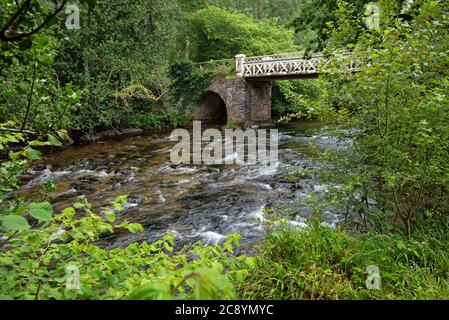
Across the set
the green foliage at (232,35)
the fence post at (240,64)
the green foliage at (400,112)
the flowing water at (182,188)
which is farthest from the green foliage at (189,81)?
the green foliage at (400,112)

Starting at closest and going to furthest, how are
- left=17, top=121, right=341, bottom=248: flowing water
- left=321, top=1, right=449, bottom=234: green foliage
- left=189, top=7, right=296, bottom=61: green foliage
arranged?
left=321, top=1, right=449, bottom=234: green foliage, left=17, top=121, right=341, bottom=248: flowing water, left=189, top=7, right=296, bottom=61: green foliage

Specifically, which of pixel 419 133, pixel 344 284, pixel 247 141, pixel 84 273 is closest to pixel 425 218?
pixel 419 133

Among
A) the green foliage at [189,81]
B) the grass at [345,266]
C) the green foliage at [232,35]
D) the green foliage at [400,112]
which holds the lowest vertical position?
the grass at [345,266]

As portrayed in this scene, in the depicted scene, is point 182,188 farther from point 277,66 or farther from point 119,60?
point 277,66

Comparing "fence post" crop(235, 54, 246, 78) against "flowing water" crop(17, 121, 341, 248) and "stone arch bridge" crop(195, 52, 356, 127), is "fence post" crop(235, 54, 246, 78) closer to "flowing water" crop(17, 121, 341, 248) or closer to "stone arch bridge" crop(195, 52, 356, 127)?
"stone arch bridge" crop(195, 52, 356, 127)

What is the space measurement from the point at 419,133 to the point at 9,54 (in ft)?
13.2

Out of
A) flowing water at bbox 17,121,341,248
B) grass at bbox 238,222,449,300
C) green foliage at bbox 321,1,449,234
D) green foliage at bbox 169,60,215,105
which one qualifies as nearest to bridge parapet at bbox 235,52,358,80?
green foliage at bbox 169,60,215,105

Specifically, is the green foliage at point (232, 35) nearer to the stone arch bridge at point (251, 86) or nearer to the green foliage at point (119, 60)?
the stone arch bridge at point (251, 86)

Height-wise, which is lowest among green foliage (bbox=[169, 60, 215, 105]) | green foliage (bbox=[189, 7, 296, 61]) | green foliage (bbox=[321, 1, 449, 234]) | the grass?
the grass

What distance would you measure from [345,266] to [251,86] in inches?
802

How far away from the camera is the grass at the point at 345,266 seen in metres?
3.38

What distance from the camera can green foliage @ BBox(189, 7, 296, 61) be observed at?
26.9m

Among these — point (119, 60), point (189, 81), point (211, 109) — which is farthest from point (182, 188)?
point (211, 109)

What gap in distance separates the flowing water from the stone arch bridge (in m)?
6.82
